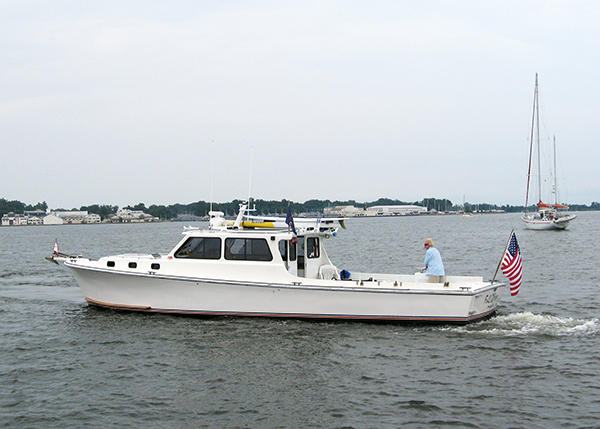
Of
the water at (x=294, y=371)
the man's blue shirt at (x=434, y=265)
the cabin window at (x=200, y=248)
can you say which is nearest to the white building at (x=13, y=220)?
the water at (x=294, y=371)

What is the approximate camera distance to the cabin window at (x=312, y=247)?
15.2 metres

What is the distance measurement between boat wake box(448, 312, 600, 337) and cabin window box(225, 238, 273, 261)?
5148mm

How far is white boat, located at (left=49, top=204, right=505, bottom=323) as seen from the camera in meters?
13.4

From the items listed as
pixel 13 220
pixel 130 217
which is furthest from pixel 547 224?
pixel 13 220

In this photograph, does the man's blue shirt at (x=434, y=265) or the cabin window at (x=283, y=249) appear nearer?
the man's blue shirt at (x=434, y=265)

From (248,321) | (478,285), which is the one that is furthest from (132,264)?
(478,285)

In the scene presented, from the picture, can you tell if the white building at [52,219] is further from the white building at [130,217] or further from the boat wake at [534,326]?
the boat wake at [534,326]

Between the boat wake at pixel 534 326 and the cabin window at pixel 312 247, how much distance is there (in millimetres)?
4339

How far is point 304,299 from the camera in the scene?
45.2 ft

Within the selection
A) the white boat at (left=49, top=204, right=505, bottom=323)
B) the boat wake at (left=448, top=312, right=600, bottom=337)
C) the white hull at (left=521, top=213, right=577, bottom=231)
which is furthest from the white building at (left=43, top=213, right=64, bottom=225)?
the boat wake at (left=448, top=312, right=600, bottom=337)

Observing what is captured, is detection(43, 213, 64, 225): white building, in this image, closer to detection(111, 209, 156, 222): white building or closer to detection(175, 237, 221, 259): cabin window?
detection(111, 209, 156, 222): white building

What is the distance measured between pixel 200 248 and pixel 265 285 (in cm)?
213

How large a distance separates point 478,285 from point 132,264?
888 cm

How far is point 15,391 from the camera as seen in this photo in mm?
9812
